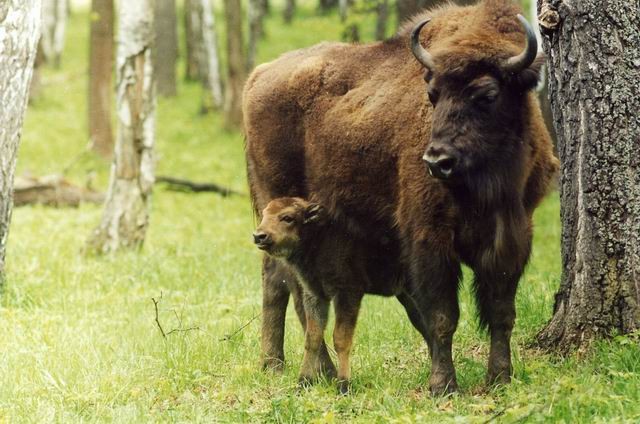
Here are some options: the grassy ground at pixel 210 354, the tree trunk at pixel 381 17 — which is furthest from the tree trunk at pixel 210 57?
the grassy ground at pixel 210 354

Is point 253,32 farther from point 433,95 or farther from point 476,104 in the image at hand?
point 476,104

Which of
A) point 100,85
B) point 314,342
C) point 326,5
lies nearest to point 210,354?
point 314,342

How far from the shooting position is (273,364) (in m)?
7.08

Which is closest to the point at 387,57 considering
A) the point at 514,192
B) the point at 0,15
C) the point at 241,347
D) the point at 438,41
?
the point at 438,41

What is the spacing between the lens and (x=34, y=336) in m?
7.61

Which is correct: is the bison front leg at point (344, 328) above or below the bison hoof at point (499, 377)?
above

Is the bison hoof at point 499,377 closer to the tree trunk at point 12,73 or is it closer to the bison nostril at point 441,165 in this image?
the bison nostril at point 441,165

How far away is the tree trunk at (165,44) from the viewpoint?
27344 millimetres

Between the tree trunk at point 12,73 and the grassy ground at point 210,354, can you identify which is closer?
the grassy ground at point 210,354

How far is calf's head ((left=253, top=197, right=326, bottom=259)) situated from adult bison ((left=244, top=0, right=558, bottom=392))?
162 millimetres

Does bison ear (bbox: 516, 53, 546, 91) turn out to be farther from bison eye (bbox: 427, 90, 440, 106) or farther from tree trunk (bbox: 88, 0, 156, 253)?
tree trunk (bbox: 88, 0, 156, 253)

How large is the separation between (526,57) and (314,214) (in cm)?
196

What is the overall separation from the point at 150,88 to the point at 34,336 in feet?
16.3

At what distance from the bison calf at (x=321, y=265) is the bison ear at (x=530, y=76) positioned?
1.68 meters
